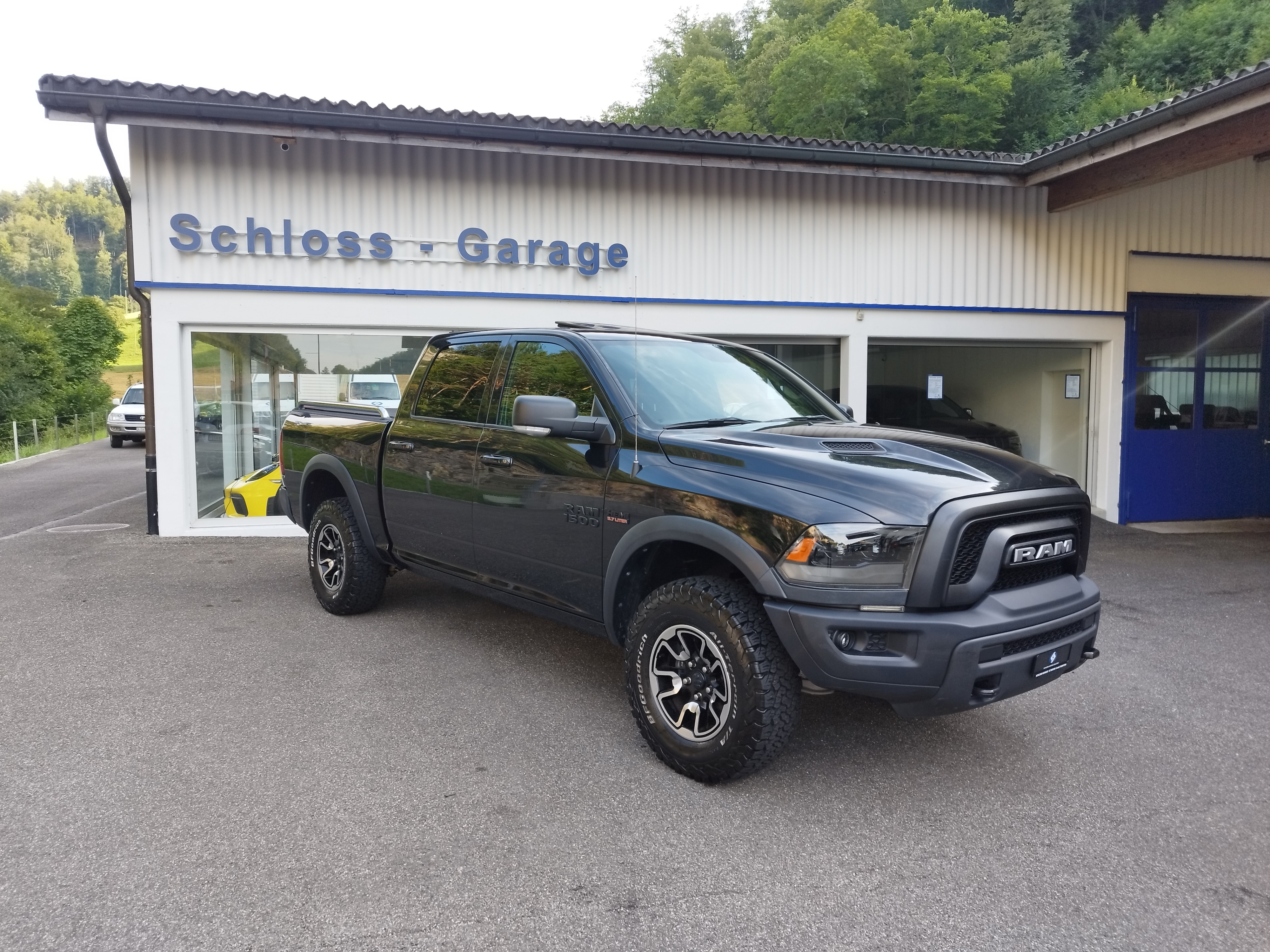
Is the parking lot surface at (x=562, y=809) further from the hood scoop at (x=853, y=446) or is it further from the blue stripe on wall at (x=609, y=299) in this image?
the blue stripe on wall at (x=609, y=299)

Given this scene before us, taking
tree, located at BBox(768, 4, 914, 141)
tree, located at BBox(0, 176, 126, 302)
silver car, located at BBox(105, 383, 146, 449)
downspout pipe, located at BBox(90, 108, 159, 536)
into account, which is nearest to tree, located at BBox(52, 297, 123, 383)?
silver car, located at BBox(105, 383, 146, 449)

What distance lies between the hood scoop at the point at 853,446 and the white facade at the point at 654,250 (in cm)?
608

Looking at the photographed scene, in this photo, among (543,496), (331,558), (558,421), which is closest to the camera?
(558,421)

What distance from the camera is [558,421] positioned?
388 cm

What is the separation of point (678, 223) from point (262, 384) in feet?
15.7

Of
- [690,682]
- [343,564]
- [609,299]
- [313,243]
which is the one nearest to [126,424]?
[313,243]

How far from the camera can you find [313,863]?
2.97 metres

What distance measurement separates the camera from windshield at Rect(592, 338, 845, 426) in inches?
166

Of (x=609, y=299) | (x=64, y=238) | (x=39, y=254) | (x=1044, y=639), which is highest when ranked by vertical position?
(x=64, y=238)

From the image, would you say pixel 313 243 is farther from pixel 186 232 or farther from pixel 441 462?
pixel 441 462

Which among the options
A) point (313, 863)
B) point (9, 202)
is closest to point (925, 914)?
point (313, 863)

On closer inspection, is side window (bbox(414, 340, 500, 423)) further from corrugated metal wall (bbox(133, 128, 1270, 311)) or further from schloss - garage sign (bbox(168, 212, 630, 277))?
schloss - garage sign (bbox(168, 212, 630, 277))

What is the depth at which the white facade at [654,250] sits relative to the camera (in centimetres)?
903

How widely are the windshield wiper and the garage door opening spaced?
22.4 feet
